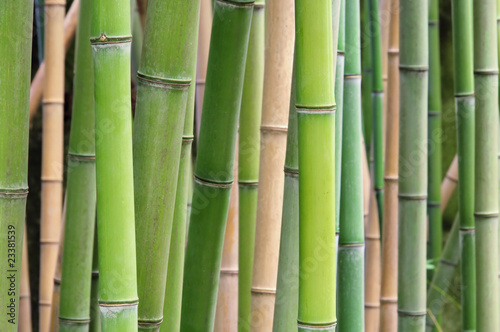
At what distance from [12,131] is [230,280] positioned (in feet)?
1.41

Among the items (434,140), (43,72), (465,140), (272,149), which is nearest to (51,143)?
(43,72)

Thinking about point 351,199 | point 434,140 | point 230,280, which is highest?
point 434,140

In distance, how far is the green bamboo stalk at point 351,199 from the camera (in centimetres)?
64

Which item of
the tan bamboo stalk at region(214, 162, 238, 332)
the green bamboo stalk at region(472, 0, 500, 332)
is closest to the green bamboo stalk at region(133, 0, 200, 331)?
the tan bamboo stalk at region(214, 162, 238, 332)

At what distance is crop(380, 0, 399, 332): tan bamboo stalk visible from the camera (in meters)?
1.08

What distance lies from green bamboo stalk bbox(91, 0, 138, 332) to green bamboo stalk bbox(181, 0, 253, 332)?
15 centimetres

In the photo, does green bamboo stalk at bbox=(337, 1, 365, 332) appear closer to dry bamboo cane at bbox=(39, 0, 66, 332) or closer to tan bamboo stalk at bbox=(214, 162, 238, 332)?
tan bamboo stalk at bbox=(214, 162, 238, 332)

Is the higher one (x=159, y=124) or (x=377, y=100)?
(x=377, y=100)

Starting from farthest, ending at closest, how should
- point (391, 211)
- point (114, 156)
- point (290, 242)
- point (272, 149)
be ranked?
point (391, 211), point (272, 149), point (290, 242), point (114, 156)

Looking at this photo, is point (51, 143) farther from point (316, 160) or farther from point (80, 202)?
point (316, 160)

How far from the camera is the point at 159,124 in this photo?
0.46 meters

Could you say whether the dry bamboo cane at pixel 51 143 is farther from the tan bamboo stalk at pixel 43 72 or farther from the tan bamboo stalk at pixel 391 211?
the tan bamboo stalk at pixel 391 211

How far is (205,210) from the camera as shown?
60cm

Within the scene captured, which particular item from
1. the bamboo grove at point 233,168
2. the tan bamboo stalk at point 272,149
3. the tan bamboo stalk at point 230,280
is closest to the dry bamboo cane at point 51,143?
the bamboo grove at point 233,168
